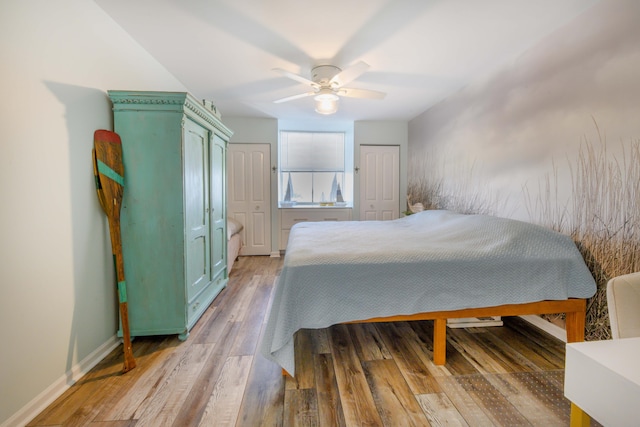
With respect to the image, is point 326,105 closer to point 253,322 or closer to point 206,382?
point 253,322

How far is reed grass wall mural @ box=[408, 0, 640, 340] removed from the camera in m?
1.67

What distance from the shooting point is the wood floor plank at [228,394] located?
1.31m

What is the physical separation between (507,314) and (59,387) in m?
2.70

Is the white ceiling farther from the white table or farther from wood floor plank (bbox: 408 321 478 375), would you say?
wood floor plank (bbox: 408 321 478 375)

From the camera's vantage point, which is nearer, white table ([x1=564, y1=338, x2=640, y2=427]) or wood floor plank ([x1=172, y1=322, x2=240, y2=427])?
white table ([x1=564, y1=338, x2=640, y2=427])

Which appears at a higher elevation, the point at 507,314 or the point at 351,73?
the point at 351,73

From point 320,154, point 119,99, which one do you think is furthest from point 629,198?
point 320,154

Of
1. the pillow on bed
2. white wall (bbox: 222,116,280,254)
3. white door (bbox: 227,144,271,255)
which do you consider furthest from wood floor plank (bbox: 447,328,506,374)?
white wall (bbox: 222,116,280,254)

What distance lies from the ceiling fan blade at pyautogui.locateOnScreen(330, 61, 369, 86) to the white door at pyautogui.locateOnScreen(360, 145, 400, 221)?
2.33 metres

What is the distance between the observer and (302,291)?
1.60 meters

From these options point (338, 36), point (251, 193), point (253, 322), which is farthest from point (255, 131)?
point (253, 322)

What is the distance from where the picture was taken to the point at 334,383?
1572mm

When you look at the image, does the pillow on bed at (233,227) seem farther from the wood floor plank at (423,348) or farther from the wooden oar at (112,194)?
the wood floor plank at (423,348)

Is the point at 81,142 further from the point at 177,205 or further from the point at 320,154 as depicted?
the point at 320,154
